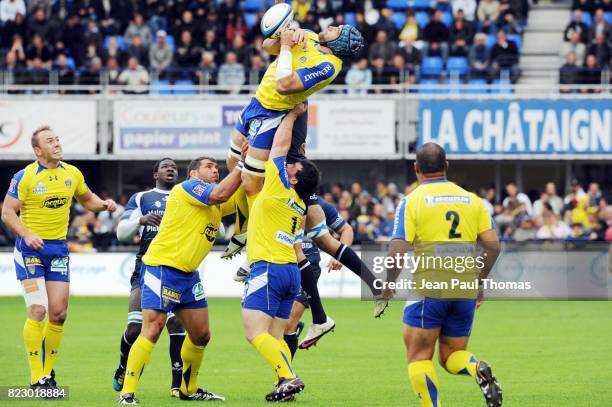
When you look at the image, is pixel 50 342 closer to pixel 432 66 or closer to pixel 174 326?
pixel 174 326

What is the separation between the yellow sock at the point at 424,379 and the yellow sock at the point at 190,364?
263 centimetres

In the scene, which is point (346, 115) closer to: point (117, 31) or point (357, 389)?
point (117, 31)

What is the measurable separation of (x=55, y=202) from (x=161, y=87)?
16.6 m

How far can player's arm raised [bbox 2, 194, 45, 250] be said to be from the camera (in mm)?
12055

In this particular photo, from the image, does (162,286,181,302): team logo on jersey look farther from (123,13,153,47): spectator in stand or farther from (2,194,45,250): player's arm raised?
(123,13,153,47): spectator in stand

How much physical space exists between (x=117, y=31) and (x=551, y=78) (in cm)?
1090

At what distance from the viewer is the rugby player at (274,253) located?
36.0 ft

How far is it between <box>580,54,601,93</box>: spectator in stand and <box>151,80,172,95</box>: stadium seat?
9670 mm

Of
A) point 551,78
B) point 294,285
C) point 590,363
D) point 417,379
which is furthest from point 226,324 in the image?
point 551,78

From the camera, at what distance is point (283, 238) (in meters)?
11.2

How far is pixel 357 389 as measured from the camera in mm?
12586

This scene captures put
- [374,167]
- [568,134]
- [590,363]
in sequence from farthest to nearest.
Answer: [374,167] → [568,134] → [590,363]

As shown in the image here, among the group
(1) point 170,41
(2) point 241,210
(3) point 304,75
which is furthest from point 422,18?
(3) point 304,75

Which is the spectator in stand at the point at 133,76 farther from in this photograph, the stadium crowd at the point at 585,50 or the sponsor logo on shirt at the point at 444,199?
the sponsor logo on shirt at the point at 444,199
